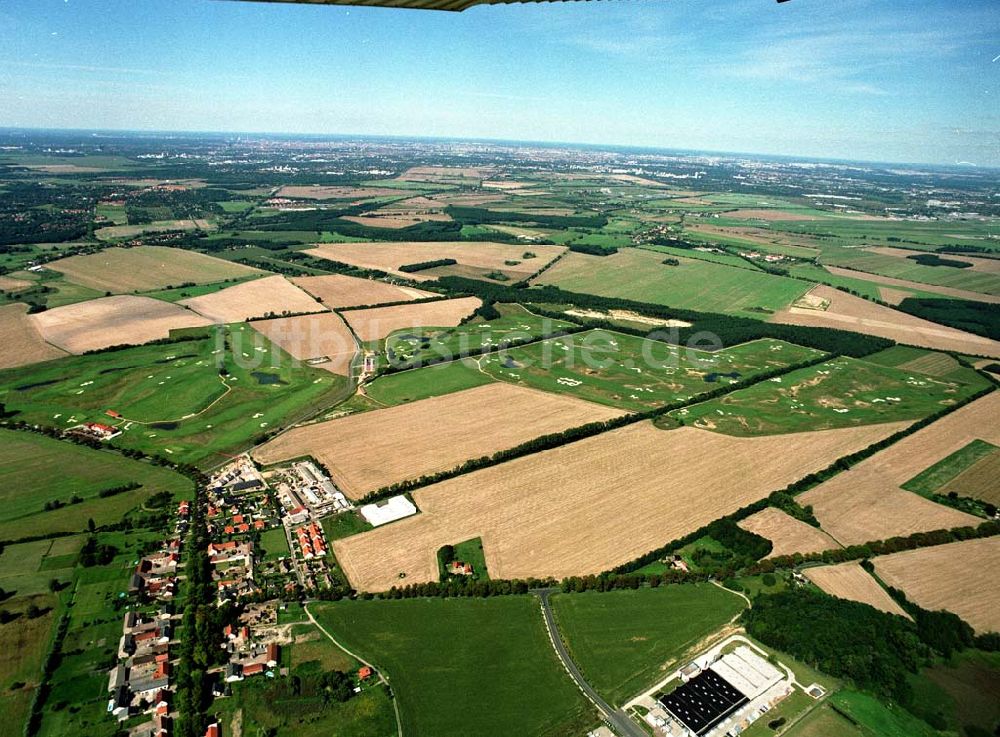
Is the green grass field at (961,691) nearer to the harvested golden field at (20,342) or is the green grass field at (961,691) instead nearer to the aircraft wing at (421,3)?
the aircraft wing at (421,3)

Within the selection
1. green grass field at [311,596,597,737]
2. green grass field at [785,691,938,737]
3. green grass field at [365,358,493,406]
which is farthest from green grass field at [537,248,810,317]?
green grass field at [311,596,597,737]

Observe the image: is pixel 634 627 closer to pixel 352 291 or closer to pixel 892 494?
pixel 892 494

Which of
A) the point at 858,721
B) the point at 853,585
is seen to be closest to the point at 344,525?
the point at 858,721

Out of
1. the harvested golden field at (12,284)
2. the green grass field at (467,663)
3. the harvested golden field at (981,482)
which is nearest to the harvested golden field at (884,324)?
the harvested golden field at (981,482)

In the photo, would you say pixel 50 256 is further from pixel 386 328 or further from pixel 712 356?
pixel 712 356

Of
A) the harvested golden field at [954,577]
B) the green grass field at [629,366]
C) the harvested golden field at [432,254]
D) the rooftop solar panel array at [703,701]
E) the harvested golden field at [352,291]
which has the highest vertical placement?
the harvested golden field at [432,254]

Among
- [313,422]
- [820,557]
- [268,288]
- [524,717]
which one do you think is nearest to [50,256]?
[268,288]

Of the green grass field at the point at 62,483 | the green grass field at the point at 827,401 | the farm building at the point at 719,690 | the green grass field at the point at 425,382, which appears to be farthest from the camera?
the green grass field at the point at 425,382
